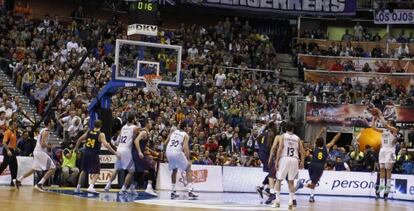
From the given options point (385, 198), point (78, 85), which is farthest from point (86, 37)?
point (385, 198)

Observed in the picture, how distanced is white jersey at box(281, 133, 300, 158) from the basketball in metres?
16.8

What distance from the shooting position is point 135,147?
2209 cm

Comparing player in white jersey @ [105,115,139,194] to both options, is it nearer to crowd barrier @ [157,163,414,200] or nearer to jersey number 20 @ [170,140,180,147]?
jersey number 20 @ [170,140,180,147]

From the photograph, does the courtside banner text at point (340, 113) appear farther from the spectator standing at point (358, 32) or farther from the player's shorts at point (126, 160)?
the player's shorts at point (126, 160)

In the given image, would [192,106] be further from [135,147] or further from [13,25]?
[135,147]

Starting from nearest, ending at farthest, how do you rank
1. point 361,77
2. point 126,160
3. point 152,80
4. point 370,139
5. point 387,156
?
1. point 126,160
2. point 387,156
3. point 152,80
4. point 370,139
5. point 361,77

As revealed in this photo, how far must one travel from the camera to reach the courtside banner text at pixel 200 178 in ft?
92.6

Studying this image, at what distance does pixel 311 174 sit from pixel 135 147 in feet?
17.6

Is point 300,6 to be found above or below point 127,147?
above

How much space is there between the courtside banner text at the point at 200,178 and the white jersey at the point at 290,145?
807 centimetres

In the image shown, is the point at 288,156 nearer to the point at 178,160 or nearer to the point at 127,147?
the point at 178,160

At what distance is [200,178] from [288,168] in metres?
9.29

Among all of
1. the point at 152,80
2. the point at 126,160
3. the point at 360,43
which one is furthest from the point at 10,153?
the point at 360,43

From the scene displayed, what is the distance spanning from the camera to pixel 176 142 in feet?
75.0
